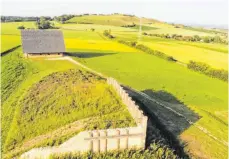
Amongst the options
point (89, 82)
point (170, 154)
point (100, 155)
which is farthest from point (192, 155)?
point (89, 82)

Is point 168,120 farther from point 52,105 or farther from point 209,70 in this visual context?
point 209,70

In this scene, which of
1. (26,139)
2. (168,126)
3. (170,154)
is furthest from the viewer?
(168,126)

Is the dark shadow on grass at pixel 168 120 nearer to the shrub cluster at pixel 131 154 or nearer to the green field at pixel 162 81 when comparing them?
the green field at pixel 162 81

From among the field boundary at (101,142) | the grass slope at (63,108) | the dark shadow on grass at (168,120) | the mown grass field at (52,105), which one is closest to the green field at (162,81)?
the mown grass field at (52,105)

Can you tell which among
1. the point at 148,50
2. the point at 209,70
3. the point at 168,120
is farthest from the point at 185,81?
the point at 148,50

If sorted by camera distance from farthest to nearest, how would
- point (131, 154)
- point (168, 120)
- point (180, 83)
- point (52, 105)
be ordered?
1. point (180, 83)
2. point (52, 105)
3. point (168, 120)
4. point (131, 154)

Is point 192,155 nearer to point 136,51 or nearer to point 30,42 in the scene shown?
point 30,42

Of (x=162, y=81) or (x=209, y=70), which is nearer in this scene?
(x=162, y=81)
